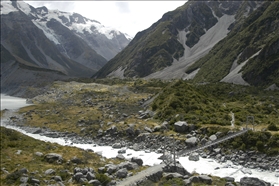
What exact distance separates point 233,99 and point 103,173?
58.6 metres

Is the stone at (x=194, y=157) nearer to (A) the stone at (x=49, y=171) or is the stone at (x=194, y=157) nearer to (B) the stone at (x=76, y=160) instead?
(B) the stone at (x=76, y=160)

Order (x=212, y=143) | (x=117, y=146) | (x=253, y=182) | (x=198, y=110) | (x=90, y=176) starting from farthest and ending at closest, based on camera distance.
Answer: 1. (x=198, y=110)
2. (x=117, y=146)
3. (x=212, y=143)
4. (x=90, y=176)
5. (x=253, y=182)

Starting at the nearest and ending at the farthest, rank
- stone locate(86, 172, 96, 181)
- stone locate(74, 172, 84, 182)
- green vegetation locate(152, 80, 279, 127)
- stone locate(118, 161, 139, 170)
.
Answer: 1. stone locate(86, 172, 96, 181)
2. stone locate(74, 172, 84, 182)
3. stone locate(118, 161, 139, 170)
4. green vegetation locate(152, 80, 279, 127)

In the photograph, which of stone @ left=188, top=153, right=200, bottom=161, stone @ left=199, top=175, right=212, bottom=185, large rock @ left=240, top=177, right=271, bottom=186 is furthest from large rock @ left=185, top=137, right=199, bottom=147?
large rock @ left=240, top=177, right=271, bottom=186

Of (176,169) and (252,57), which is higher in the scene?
(252,57)

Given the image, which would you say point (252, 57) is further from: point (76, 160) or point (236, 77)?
point (76, 160)

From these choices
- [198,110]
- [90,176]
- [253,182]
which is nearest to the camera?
[253,182]

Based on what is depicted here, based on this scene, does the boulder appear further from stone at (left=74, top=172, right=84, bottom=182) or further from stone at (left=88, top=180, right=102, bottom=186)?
stone at (left=88, top=180, right=102, bottom=186)

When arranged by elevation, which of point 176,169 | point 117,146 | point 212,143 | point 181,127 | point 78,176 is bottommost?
point 176,169

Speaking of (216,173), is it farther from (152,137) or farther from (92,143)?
(92,143)

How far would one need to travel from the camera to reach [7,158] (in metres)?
35.2

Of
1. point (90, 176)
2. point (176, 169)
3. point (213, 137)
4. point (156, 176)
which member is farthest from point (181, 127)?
point (90, 176)

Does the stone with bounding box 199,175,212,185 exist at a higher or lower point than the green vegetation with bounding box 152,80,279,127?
lower

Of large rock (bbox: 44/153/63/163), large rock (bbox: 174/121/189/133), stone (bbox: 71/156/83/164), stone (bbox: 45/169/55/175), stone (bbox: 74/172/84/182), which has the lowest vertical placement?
stone (bbox: 74/172/84/182)
